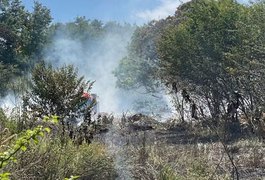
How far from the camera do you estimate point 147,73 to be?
41.2 metres

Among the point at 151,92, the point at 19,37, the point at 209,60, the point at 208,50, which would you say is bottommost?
the point at 209,60

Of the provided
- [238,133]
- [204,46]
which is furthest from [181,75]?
[238,133]

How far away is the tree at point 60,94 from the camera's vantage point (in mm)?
14789

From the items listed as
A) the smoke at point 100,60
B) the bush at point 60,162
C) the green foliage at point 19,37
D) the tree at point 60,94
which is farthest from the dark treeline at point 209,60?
the smoke at point 100,60

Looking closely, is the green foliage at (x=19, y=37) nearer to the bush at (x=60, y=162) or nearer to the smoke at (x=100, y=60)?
the smoke at (x=100, y=60)

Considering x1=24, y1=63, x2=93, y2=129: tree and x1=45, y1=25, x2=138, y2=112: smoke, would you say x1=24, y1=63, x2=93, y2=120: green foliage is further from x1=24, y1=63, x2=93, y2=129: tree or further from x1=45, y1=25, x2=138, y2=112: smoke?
x1=45, y1=25, x2=138, y2=112: smoke

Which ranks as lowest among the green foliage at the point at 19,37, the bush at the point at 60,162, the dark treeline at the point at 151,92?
the bush at the point at 60,162

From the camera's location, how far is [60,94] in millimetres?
14797

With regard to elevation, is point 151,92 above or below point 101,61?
below

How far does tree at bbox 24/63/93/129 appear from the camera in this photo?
14.8m

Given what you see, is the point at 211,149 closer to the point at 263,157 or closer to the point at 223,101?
the point at 263,157

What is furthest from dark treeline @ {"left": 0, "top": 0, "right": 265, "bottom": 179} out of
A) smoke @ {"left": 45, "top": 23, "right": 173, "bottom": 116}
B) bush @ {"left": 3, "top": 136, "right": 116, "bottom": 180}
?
smoke @ {"left": 45, "top": 23, "right": 173, "bottom": 116}

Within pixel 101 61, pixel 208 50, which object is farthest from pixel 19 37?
pixel 208 50

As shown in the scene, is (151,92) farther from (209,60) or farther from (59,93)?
(59,93)
